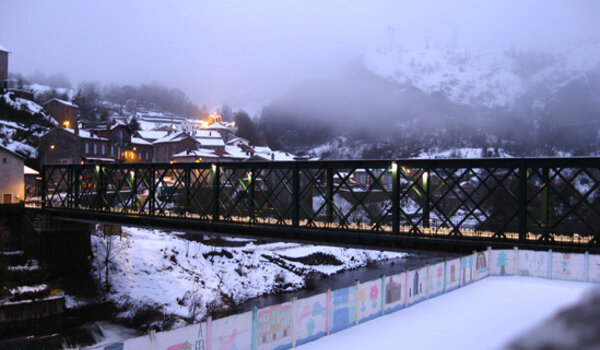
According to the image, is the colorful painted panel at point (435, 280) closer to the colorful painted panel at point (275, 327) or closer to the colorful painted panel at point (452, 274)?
the colorful painted panel at point (452, 274)

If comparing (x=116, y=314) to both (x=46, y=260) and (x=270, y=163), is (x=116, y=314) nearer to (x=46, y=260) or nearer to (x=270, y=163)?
(x=46, y=260)

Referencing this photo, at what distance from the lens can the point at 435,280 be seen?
2034 cm

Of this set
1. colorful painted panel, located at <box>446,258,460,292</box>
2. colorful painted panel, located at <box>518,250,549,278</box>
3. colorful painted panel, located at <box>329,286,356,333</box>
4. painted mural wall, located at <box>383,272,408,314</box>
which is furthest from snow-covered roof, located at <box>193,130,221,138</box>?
colorful painted panel, located at <box>329,286,356,333</box>

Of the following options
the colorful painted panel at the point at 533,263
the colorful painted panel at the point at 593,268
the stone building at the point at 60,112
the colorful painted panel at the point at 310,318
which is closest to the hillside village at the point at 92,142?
the stone building at the point at 60,112

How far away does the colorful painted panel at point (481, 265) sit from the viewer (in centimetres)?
2330

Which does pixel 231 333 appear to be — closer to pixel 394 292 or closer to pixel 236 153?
pixel 394 292

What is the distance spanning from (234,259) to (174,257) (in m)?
8.20

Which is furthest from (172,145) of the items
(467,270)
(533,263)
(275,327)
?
(275,327)

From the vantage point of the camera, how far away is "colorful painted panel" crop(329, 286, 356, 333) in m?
15.6

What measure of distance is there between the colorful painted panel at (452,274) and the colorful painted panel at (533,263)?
5303mm

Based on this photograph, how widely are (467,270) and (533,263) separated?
4812mm

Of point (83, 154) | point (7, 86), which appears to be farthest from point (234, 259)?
point (7, 86)

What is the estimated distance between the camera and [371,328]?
1620 centimetres

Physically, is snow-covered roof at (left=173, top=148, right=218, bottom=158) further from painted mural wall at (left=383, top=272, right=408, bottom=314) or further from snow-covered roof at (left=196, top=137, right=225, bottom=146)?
painted mural wall at (left=383, top=272, right=408, bottom=314)
